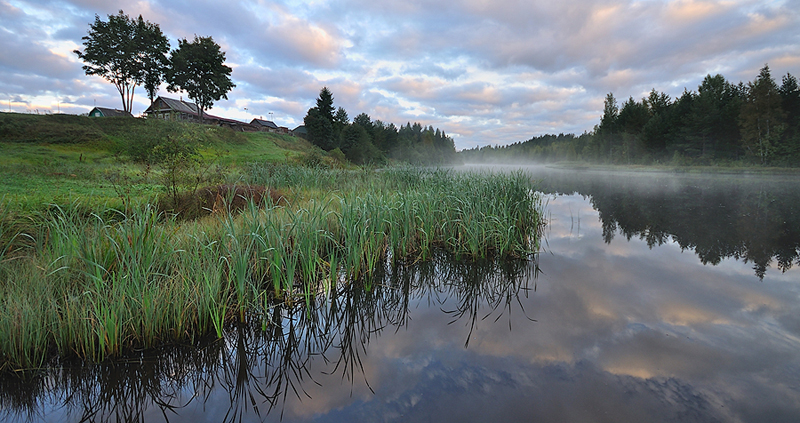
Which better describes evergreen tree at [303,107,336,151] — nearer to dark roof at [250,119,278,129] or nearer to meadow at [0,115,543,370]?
dark roof at [250,119,278,129]

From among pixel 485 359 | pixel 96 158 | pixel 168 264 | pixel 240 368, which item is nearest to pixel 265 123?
pixel 96 158

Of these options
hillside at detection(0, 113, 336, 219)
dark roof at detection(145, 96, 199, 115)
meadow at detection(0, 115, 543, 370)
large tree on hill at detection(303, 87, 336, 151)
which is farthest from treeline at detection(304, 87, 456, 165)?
meadow at detection(0, 115, 543, 370)

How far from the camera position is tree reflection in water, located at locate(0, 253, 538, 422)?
2.48 m

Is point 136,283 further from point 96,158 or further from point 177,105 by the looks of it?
point 177,105

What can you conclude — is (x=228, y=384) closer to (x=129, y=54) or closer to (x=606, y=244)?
(x=606, y=244)

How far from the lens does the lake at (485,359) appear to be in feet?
8.41

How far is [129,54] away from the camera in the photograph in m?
38.4

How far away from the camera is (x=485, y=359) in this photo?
329 cm

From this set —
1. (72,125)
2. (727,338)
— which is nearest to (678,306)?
(727,338)

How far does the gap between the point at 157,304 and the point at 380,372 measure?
2.21m

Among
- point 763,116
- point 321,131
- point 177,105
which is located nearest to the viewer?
point 763,116

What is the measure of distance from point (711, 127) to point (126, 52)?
66804 millimetres

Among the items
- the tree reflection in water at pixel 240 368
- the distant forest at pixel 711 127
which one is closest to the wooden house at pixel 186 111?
the tree reflection in water at pixel 240 368

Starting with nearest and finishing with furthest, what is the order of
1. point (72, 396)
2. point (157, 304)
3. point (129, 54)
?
point (72, 396), point (157, 304), point (129, 54)
